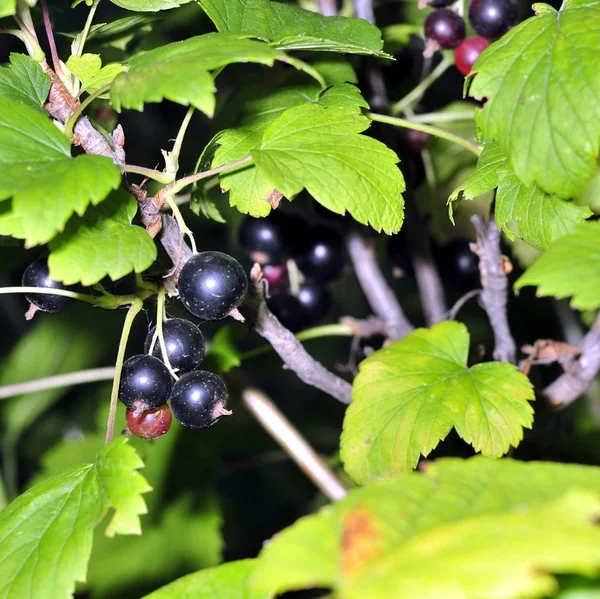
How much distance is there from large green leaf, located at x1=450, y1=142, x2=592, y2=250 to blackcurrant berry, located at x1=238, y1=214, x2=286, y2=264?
1.34ft

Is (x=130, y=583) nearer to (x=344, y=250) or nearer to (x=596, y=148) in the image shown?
(x=344, y=250)

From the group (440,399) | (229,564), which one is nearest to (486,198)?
(440,399)

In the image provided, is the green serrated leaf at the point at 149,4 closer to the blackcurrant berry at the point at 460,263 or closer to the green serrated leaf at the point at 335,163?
the green serrated leaf at the point at 335,163

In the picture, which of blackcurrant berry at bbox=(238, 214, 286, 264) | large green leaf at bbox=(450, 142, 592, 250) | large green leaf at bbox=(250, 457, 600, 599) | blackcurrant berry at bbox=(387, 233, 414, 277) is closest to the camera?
large green leaf at bbox=(250, 457, 600, 599)

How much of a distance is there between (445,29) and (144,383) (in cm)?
73

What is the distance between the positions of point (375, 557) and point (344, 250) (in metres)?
0.89

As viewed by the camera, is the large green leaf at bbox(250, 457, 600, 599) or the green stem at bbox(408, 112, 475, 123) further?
the green stem at bbox(408, 112, 475, 123)

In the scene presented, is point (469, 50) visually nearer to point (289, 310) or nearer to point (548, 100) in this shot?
point (548, 100)

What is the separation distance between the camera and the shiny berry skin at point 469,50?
113cm

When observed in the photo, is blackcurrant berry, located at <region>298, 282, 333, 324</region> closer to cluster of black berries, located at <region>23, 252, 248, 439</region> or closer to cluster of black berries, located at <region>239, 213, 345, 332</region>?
cluster of black berries, located at <region>239, 213, 345, 332</region>

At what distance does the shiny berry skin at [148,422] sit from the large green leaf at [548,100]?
1.57 ft

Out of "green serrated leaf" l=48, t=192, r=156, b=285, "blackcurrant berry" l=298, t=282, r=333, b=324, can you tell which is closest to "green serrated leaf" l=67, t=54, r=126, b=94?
"green serrated leaf" l=48, t=192, r=156, b=285

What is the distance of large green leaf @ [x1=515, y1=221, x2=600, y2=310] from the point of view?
637 mm

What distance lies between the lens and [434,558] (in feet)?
1.37
